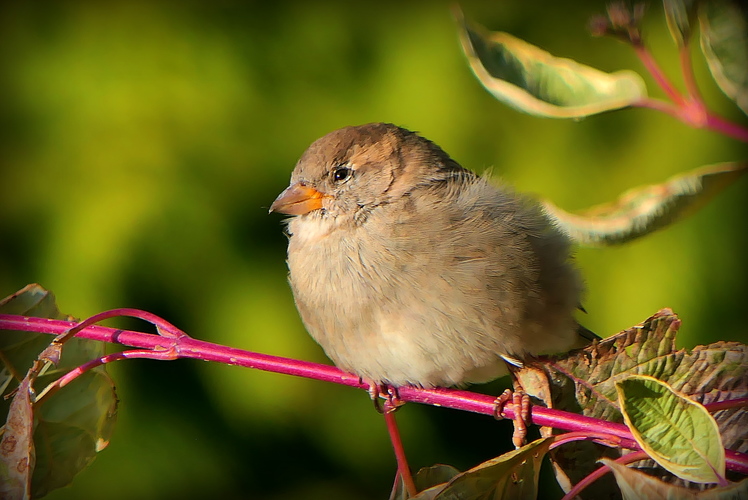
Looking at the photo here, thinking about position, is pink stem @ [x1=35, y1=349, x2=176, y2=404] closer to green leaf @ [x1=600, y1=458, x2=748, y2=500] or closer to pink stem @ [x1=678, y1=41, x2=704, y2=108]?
green leaf @ [x1=600, y1=458, x2=748, y2=500]

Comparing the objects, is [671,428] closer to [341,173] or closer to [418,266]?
[418,266]

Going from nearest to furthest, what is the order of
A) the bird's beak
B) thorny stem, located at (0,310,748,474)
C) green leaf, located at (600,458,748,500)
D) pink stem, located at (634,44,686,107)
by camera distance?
green leaf, located at (600,458,748,500) < pink stem, located at (634,44,686,107) < thorny stem, located at (0,310,748,474) < the bird's beak

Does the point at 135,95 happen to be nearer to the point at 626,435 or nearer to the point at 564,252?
the point at 564,252

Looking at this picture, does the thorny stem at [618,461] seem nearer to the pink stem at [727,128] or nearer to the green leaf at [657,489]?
the green leaf at [657,489]

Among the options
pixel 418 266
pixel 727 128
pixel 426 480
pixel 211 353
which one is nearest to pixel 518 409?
pixel 426 480

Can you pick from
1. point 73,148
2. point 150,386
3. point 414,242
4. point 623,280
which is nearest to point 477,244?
point 414,242

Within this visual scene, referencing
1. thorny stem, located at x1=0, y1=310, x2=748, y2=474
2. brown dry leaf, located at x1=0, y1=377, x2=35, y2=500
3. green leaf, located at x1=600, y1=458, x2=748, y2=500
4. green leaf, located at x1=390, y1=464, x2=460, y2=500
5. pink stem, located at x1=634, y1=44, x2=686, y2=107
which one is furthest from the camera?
green leaf, located at x1=390, y1=464, x2=460, y2=500

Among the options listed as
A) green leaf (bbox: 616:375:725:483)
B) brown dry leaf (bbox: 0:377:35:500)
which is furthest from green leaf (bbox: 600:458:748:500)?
brown dry leaf (bbox: 0:377:35:500)

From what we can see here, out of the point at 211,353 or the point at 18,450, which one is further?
the point at 211,353
